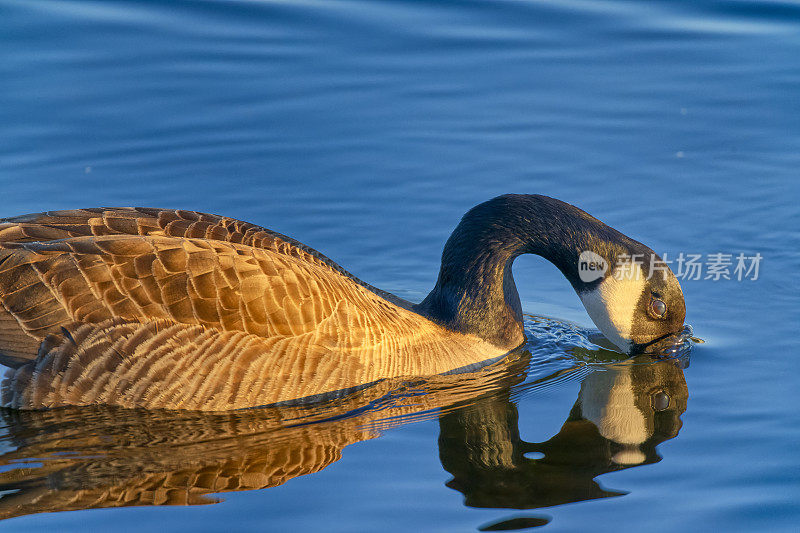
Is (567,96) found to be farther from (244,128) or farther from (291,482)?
(291,482)

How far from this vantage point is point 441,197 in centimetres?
1384

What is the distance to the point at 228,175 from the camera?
561 inches

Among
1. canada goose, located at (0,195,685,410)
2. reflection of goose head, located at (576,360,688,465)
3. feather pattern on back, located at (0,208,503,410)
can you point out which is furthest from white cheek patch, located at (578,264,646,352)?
feather pattern on back, located at (0,208,503,410)

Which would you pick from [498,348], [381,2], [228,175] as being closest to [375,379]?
[498,348]

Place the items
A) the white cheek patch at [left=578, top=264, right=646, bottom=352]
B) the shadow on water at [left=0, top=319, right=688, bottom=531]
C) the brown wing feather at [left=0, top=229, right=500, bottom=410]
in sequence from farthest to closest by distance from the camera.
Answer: the white cheek patch at [left=578, top=264, right=646, bottom=352], the brown wing feather at [left=0, top=229, right=500, bottom=410], the shadow on water at [left=0, top=319, right=688, bottom=531]

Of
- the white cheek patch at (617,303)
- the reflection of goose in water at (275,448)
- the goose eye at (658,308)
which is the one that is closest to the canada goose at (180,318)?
the reflection of goose in water at (275,448)

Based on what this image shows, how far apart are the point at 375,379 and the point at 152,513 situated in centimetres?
271

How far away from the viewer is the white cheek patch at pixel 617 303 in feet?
34.6

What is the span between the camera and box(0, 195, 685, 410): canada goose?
29.8 feet

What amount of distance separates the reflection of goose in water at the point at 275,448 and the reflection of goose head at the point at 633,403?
0.10ft

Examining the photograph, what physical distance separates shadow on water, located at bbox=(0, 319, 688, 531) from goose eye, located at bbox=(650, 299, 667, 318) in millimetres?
563

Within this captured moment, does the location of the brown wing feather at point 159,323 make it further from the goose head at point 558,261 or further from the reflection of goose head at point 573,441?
the goose head at point 558,261

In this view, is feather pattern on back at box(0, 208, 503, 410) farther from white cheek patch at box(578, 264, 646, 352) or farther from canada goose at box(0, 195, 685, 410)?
white cheek patch at box(578, 264, 646, 352)

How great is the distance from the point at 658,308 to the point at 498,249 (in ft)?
5.36
